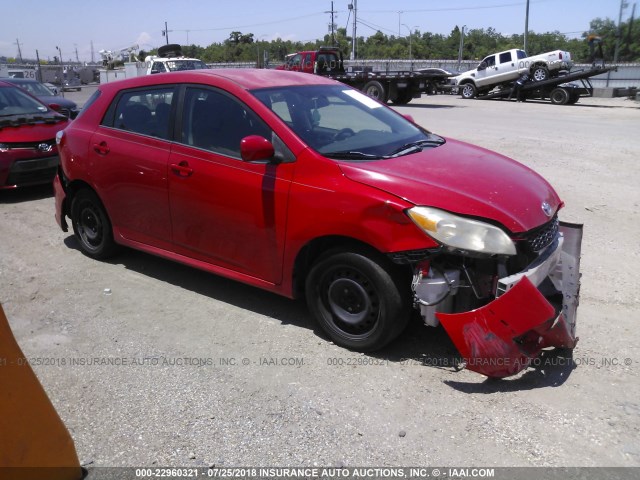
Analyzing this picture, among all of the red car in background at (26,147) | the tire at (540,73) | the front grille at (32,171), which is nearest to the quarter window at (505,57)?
the tire at (540,73)

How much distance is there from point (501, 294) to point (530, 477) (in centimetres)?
98

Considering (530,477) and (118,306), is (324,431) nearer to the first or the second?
(530,477)

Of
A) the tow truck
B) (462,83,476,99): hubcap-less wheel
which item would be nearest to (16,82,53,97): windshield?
the tow truck

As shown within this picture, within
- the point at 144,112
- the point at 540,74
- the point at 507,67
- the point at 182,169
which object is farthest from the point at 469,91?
the point at 182,169

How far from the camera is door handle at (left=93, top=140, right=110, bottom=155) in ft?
16.4

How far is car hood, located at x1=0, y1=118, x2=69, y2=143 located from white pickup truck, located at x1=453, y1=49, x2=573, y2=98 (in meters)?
24.1

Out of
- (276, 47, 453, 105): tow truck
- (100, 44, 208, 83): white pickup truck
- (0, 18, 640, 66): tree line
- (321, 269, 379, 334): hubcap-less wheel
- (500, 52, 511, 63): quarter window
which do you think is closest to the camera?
(321, 269, 379, 334): hubcap-less wheel

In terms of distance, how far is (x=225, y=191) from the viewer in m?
4.09

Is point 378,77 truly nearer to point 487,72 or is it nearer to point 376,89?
point 376,89

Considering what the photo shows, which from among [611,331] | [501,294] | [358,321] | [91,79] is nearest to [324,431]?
[358,321]

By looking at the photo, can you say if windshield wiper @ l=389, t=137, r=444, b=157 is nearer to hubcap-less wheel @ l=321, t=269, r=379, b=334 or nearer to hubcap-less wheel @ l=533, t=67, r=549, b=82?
hubcap-less wheel @ l=321, t=269, r=379, b=334

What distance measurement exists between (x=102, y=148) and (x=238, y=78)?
5.04ft

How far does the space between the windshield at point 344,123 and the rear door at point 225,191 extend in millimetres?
242

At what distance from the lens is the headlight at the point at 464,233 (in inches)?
126
